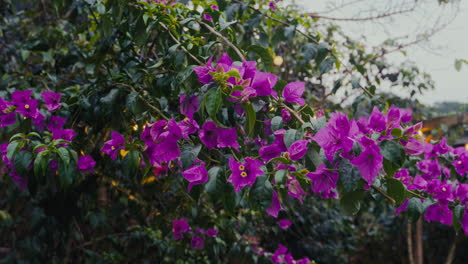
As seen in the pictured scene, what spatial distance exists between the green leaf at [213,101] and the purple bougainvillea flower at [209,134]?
0.10m

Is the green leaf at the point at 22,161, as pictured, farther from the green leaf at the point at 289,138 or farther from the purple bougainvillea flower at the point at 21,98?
the green leaf at the point at 289,138

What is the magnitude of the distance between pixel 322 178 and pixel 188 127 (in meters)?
0.31

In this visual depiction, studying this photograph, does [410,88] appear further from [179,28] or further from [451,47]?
[179,28]

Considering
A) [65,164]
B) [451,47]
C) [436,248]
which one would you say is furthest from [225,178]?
[436,248]

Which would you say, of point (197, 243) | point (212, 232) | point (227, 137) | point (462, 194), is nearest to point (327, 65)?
point (462, 194)

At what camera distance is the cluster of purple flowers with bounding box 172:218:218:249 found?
1.86m

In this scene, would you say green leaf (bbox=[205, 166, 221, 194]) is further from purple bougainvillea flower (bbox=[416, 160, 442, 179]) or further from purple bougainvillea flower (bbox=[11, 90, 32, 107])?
purple bougainvillea flower (bbox=[416, 160, 442, 179])

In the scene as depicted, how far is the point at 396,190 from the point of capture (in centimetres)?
70

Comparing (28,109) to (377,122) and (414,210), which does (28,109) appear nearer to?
(377,122)

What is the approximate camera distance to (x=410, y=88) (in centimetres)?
271

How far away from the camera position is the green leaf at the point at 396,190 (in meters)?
0.69

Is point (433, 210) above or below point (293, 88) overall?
below

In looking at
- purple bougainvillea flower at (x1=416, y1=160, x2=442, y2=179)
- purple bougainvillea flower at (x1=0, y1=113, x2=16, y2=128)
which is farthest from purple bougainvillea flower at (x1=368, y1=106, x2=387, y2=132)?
purple bougainvillea flower at (x1=0, y1=113, x2=16, y2=128)

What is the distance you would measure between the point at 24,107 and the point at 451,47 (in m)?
2.08
